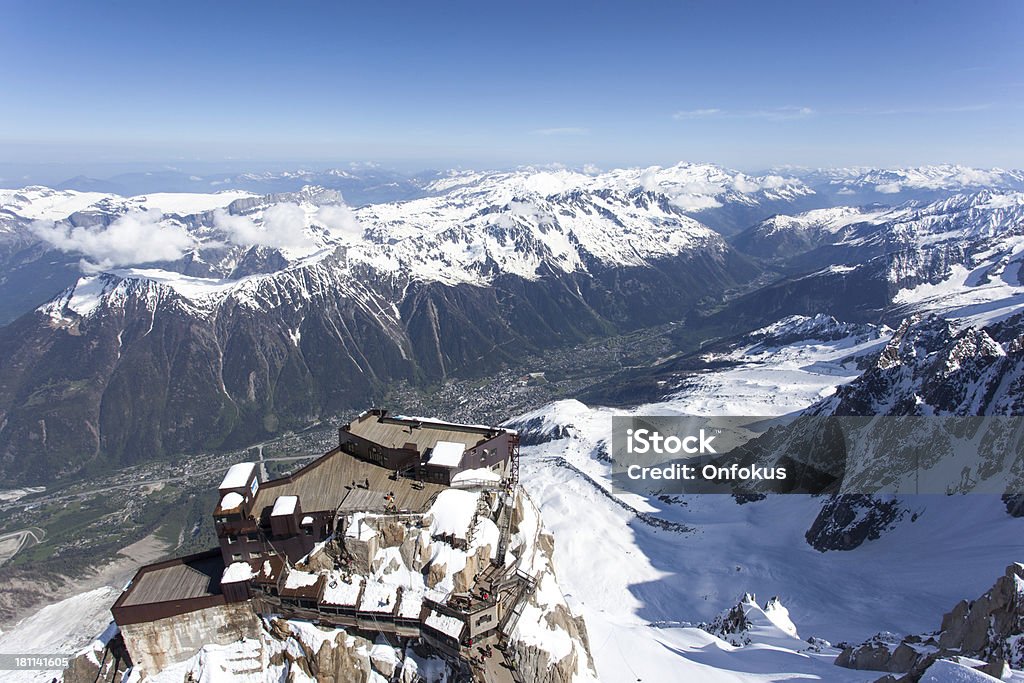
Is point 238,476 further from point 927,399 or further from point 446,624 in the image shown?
point 927,399

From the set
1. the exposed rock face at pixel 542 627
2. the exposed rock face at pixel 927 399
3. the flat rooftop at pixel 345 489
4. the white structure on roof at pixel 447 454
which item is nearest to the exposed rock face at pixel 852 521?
the exposed rock face at pixel 927 399

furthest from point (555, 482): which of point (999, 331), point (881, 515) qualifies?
point (999, 331)

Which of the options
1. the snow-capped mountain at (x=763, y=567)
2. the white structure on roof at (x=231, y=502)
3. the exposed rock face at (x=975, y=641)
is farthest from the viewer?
the snow-capped mountain at (x=763, y=567)

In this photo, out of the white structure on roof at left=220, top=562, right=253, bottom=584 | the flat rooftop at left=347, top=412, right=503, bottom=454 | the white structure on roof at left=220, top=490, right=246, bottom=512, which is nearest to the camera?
the white structure on roof at left=220, top=490, right=246, bottom=512

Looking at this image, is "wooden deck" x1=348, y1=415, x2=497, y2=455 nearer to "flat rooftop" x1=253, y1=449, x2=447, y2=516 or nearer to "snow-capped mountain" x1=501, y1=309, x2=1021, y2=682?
"flat rooftop" x1=253, y1=449, x2=447, y2=516

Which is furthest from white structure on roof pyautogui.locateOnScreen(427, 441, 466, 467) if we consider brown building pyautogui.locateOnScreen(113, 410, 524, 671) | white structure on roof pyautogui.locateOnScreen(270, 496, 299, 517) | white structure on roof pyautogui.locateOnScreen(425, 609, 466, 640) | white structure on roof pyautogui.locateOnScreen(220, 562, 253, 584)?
white structure on roof pyautogui.locateOnScreen(220, 562, 253, 584)

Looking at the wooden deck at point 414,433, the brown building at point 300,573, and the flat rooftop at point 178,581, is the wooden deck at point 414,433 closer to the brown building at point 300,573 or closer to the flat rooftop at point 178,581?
the brown building at point 300,573
